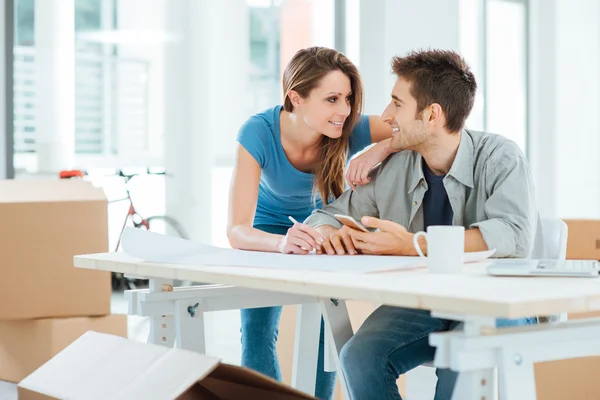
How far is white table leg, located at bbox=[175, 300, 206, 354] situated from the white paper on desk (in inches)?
4.8

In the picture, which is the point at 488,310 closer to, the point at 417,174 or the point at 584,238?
the point at 417,174

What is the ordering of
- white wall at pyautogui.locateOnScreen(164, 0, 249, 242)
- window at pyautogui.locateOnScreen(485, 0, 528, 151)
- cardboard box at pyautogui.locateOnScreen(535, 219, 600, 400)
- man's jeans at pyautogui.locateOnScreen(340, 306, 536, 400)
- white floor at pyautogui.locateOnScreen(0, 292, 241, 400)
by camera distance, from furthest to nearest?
window at pyautogui.locateOnScreen(485, 0, 528, 151) < white wall at pyautogui.locateOnScreen(164, 0, 249, 242) < white floor at pyautogui.locateOnScreen(0, 292, 241, 400) < cardboard box at pyautogui.locateOnScreen(535, 219, 600, 400) < man's jeans at pyautogui.locateOnScreen(340, 306, 536, 400)

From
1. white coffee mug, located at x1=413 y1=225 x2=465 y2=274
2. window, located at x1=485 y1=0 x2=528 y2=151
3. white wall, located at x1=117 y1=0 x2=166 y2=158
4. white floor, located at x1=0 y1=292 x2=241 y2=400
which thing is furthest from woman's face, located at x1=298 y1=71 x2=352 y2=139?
window, located at x1=485 y1=0 x2=528 y2=151

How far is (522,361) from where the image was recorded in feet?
3.46

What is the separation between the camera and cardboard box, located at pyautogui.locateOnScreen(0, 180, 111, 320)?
9.47 feet

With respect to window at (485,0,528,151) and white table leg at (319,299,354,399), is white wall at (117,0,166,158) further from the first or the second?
white table leg at (319,299,354,399)

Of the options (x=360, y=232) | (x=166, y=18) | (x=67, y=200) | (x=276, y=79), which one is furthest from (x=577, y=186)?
(x=360, y=232)

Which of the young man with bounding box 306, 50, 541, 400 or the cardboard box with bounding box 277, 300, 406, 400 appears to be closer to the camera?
the young man with bounding box 306, 50, 541, 400

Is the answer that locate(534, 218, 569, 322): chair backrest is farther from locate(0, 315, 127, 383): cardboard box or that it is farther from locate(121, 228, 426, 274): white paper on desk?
locate(0, 315, 127, 383): cardboard box

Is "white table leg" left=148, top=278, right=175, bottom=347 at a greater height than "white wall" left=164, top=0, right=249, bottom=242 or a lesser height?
lesser

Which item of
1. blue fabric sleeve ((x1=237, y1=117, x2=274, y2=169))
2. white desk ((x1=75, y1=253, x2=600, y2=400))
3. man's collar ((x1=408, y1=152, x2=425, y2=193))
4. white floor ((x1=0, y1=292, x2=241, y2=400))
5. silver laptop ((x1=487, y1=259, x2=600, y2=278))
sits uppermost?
blue fabric sleeve ((x1=237, y1=117, x2=274, y2=169))

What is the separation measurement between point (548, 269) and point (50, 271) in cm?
207

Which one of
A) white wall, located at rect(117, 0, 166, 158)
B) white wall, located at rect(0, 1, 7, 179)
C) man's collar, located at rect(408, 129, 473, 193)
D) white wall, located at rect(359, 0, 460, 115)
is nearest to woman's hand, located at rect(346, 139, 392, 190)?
man's collar, located at rect(408, 129, 473, 193)

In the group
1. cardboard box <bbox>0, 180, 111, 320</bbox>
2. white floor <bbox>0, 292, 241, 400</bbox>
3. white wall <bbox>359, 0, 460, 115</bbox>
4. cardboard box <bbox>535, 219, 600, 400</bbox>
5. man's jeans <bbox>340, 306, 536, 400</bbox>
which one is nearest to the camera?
man's jeans <bbox>340, 306, 536, 400</bbox>
